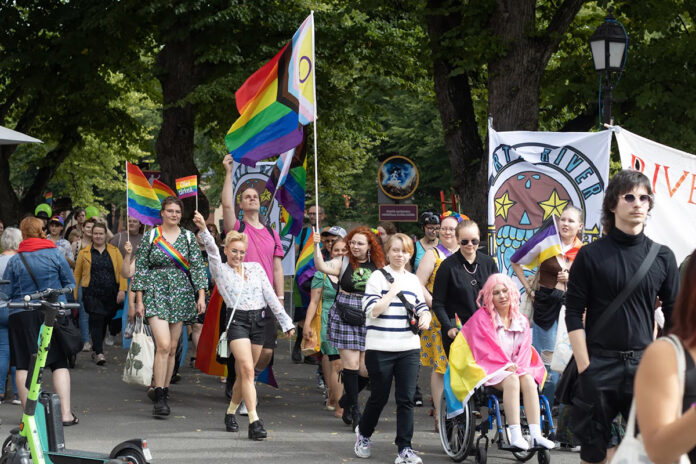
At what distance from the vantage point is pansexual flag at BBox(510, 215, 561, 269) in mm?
8961

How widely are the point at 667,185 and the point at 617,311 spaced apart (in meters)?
3.48

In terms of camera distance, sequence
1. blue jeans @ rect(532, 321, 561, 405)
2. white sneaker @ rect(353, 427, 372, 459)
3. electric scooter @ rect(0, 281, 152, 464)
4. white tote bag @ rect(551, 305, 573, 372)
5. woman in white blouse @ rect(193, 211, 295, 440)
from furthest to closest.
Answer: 1. blue jeans @ rect(532, 321, 561, 405)
2. woman in white blouse @ rect(193, 211, 295, 440)
3. white sneaker @ rect(353, 427, 372, 459)
4. white tote bag @ rect(551, 305, 573, 372)
5. electric scooter @ rect(0, 281, 152, 464)

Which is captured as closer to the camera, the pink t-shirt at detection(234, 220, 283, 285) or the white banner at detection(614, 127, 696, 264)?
the white banner at detection(614, 127, 696, 264)

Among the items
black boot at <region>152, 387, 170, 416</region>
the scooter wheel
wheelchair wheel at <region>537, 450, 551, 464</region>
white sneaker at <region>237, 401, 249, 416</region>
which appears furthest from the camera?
white sneaker at <region>237, 401, 249, 416</region>

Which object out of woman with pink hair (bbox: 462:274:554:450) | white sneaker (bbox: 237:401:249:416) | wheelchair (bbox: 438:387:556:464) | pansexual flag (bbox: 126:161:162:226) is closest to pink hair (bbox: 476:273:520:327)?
woman with pink hair (bbox: 462:274:554:450)

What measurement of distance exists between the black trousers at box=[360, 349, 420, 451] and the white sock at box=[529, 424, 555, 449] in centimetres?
92

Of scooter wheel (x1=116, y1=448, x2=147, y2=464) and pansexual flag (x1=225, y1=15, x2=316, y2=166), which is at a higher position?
pansexual flag (x1=225, y1=15, x2=316, y2=166)

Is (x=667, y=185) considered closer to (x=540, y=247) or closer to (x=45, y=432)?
(x=540, y=247)

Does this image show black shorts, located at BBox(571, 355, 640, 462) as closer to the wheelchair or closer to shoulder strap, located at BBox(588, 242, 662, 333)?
shoulder strap, located at BBox(588, 242, 662, 333)

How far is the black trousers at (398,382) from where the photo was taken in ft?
26.5

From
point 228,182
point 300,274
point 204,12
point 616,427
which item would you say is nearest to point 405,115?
point 204,12

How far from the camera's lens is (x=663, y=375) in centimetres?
278

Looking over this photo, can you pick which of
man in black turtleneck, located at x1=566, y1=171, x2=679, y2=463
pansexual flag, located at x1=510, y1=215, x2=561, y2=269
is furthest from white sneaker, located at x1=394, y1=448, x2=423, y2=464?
man in black turtleneck, located at x1=566, y1=171, x2=679, y2=463

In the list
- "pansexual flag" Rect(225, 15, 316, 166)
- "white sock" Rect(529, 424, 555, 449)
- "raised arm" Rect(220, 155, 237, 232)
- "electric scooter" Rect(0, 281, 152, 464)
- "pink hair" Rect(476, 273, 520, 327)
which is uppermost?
"pansexual flag" Rect(225, 15, 316, 166)
